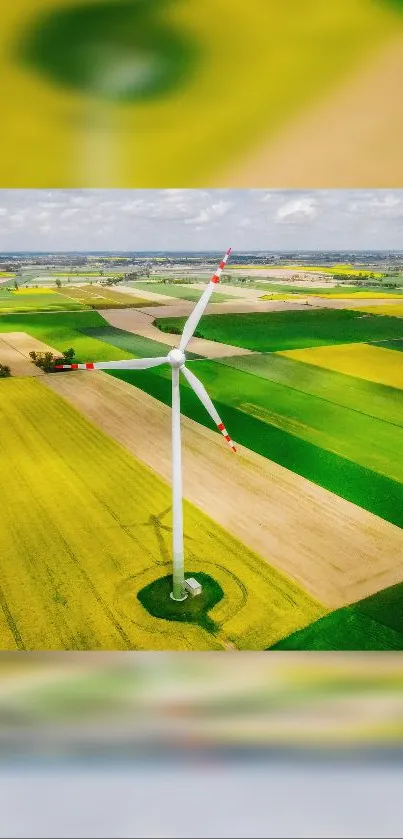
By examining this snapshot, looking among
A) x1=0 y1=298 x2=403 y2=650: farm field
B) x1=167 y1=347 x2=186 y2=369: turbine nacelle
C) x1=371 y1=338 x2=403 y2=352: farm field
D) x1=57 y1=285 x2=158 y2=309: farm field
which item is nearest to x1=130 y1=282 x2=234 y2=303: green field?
x1=57 y1=285 x2=158 y2=309: farm field

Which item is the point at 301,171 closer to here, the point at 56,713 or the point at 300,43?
the point at 300,43

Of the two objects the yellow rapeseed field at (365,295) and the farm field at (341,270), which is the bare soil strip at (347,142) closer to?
the farm field at (341,270)

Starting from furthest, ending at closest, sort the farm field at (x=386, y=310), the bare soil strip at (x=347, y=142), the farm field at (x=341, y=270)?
the farm field at (x=341, y=270) < the farm field at (x=386, y=310) < the bare soil strip at (x=347, y=142)

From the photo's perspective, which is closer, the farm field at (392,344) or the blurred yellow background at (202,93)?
the blurred yellow background at (202,93)

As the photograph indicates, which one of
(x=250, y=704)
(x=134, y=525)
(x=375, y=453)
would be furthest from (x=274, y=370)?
(x=250, y=704)

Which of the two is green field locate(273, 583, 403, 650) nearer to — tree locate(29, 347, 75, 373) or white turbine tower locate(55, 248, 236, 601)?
white turbine tower locate(55, 248, 236, 601)

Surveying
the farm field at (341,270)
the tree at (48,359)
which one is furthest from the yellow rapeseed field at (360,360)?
the farm field at (341,270)

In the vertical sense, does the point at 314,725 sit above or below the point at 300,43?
below
